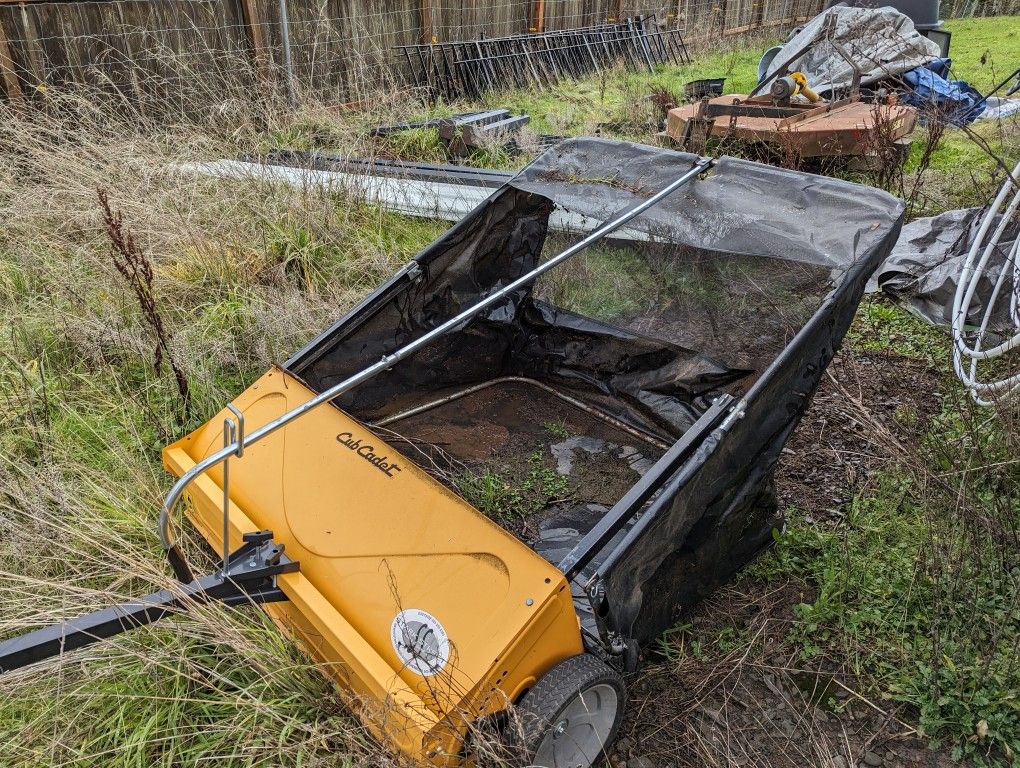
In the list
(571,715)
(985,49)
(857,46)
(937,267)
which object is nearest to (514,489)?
(571,715)

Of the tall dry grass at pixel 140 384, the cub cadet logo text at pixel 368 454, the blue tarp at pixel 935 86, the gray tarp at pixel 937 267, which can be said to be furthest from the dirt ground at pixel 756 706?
the blue tarp at pixel 935 86

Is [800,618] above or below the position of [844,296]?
below

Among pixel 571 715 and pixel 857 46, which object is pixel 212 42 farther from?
pixel 571 715

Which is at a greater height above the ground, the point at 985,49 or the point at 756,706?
the point at 985,49

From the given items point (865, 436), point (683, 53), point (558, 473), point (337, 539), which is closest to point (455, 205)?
point (558, 473)

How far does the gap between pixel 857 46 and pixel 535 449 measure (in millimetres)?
6776

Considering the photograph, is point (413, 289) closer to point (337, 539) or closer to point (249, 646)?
point (337, 539)

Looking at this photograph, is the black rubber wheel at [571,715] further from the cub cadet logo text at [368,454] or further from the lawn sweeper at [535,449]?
the cub cadet logo text at [368,454]

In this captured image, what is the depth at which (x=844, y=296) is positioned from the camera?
87.4 inches

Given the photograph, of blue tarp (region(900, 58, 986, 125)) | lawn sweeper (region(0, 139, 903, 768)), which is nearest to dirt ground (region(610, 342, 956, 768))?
lawn sweeper (region(0, 139, 903, 768))

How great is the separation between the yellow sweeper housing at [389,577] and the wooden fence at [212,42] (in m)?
4.19

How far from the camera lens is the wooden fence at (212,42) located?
5734mm

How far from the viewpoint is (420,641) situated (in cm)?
183

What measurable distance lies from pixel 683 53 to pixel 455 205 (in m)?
11.5
